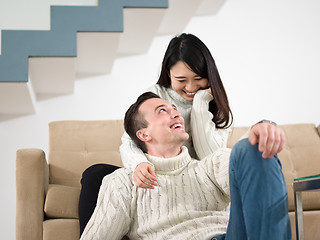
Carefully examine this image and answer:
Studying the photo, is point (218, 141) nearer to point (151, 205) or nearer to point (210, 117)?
point (210, 117)

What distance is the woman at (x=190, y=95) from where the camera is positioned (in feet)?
6.13

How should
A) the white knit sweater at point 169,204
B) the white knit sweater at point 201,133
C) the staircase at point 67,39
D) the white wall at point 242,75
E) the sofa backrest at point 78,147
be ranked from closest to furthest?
1. the white knit sweater at point 169,204
2. the white knit sweater at point 201,133
3. the sofa backrest at point 78,147
4. the staircase at point 67,39
5. the white wall at point 242,75

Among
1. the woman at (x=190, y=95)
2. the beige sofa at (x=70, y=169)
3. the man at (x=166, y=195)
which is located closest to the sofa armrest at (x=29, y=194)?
the beige sofa at (x=70, y=169)

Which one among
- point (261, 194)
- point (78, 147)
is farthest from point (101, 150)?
point (261, 194)

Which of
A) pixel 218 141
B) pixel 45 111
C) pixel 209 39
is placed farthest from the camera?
pixel 209 39

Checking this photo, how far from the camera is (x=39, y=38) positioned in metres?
2.54

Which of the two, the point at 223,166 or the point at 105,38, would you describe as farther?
the point at 105,38

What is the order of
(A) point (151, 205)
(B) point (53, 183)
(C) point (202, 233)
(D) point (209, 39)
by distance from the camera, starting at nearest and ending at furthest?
1. (C) point (202, 233)
2. (A) point (151, 205)
3. (B) point (53, 183)
4. (D) point (209, 39)

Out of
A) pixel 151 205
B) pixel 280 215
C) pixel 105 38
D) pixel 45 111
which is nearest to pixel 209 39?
pixel 105 38

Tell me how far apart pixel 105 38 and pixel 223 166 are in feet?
4.79

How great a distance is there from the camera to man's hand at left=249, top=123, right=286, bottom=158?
0.97 meters

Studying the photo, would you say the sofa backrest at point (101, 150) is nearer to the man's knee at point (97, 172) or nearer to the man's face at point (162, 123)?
the man's knee at point (97, 172)

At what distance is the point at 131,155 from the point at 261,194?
27.6 inches

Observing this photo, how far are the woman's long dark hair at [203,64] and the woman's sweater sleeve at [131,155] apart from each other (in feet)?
1.28
